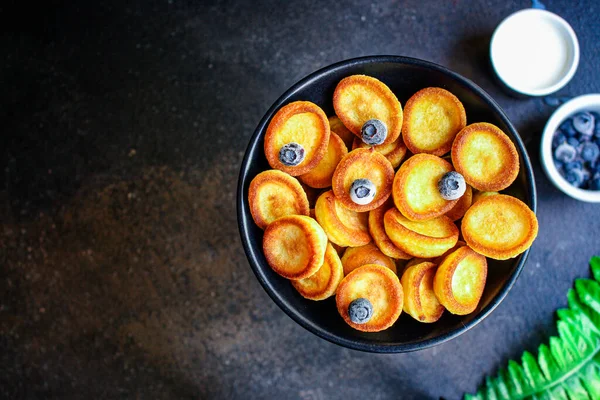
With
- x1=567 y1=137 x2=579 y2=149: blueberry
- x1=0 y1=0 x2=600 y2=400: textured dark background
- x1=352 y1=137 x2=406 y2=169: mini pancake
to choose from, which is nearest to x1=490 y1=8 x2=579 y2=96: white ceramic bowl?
x1=0 y1=0 x2=600 y2=400: textured dark background

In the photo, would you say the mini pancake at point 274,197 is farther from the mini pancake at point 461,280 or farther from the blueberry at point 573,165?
the blueberry at point 573,165

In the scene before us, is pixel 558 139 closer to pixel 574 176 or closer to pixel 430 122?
pixel 574 176

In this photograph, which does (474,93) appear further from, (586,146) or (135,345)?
(135,345)

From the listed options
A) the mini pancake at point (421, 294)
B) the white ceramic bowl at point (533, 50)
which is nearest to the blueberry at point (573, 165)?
the white ceramic bowl at point (533, 50)

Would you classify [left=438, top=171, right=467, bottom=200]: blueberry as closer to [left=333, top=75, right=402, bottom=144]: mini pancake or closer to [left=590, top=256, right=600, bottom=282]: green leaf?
[left=333, top=75, right=402, bottom=144]: mini pancake

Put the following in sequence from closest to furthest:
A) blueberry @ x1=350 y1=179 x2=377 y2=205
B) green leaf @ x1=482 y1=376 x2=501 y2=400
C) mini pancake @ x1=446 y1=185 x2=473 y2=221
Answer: blueberry @ x1=350 y1=179 x2=377 y2=205, mini pancake @ x1=446 y1=185 x2=473 y2=221, green leaf @ x1=482 y1=376 x2=501 y2=400

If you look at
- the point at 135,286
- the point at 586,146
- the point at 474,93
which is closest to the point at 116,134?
the point at 135,286
